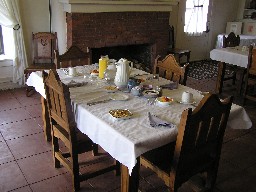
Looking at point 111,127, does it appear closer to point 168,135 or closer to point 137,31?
point 168,135

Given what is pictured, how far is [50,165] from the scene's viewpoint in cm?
235

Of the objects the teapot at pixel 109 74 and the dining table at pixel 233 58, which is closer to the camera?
the teapot at pixel 109 74

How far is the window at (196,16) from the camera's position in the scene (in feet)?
Answer: 18.9

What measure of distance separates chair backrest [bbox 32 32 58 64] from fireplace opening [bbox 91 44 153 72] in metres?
0.69

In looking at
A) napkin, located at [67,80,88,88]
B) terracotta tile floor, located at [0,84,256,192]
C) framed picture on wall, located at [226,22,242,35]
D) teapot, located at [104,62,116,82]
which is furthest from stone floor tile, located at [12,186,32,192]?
framed picture on wall, located at [226,22,242,35]

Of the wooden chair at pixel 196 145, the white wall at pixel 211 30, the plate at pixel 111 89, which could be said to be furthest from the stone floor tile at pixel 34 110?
the white wall at pixel 211 30

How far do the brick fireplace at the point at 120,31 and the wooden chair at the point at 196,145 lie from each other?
2305 millimetres

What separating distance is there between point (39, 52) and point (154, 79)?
2225 millimetres

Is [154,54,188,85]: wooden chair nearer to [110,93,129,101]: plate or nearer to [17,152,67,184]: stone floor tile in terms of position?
[110,93,129,101]: plate

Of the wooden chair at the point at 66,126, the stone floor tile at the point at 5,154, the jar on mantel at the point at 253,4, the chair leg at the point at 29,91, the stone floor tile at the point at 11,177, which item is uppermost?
the jar on mantel at the point at 253,4

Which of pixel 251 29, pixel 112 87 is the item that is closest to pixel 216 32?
pixel 251 29

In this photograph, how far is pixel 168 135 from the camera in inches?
61.5

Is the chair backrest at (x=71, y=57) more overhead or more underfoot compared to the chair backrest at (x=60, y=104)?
more overhead

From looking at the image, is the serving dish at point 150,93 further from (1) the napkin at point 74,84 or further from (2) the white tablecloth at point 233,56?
(2) the white tablecloth at point 233,56
